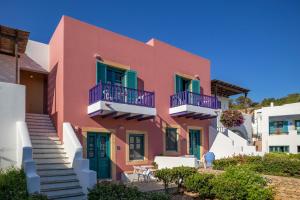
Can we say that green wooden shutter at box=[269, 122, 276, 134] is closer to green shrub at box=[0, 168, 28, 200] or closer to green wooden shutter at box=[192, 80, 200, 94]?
green wooden shutter at box=[192, 80, 200, 94]

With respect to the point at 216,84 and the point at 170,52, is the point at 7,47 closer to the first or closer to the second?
the point at 170,52

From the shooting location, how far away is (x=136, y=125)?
1496cm

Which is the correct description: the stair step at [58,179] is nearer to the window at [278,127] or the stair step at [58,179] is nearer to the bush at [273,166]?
the bush at [273,166]

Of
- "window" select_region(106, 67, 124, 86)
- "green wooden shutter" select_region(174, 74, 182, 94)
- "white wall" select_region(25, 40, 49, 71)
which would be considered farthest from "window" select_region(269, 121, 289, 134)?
"white wall" select_region(25, 40, 49, 71)

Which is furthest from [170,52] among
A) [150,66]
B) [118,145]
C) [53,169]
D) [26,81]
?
[53,169]

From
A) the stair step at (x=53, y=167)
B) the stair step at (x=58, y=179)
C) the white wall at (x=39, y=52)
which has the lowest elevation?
the stair step at (x=58, y=179)

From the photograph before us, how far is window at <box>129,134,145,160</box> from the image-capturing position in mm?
14712

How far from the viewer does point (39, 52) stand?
14914mm

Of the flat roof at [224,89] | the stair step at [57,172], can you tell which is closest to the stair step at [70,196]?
the stair step at [57,172]

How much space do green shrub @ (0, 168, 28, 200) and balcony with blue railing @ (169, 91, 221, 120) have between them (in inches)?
364

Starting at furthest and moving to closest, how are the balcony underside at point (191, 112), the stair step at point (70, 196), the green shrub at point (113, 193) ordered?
1. the balcony underside at point (191, 112)
2. the stair step at point (70, 196)
3. the green shrub at point (113, 193)

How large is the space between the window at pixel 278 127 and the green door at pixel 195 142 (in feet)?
47.3

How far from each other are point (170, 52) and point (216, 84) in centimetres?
722

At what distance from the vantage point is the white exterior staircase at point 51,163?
9664 millimetres
